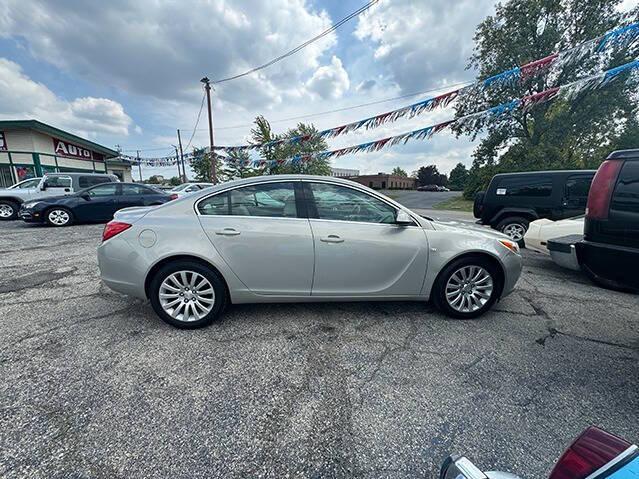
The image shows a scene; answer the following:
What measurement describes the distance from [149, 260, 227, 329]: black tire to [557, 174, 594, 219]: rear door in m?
7.42

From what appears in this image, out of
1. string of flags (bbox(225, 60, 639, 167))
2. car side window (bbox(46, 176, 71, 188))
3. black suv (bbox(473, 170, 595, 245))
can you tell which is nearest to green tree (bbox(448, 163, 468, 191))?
string of flags (bbox(225, 60, 639, 167))

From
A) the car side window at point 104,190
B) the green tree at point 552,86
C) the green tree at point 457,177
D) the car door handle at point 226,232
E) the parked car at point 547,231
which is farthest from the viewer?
the green tree at point 457,177

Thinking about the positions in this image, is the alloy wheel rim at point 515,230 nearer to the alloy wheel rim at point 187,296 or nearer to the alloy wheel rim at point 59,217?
the alloy wheel rim at point 187,296

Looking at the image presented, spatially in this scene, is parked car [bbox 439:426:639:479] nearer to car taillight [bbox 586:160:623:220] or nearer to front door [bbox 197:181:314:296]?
front door [bbox 197:181:314:296]

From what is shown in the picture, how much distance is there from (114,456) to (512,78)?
32.2ft

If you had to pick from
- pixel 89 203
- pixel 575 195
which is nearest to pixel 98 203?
pixel 89 203

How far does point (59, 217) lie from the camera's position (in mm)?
8578

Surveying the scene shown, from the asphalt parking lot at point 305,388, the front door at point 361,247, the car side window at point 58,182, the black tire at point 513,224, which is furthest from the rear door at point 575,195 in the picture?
the car side window at point 58,182

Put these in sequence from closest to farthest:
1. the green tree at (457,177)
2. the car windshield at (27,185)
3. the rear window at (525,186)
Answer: the rear window at (525,186)
the car windshield at (27,185)
the green tree at (457,177)

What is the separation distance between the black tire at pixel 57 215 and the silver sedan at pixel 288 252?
7.90 metres

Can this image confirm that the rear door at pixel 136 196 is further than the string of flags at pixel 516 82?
Yes

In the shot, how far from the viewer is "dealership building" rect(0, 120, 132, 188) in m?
15.1

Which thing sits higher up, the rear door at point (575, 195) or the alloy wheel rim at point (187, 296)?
the rear door at point (575, 195)

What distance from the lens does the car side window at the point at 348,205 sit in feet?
9.61
